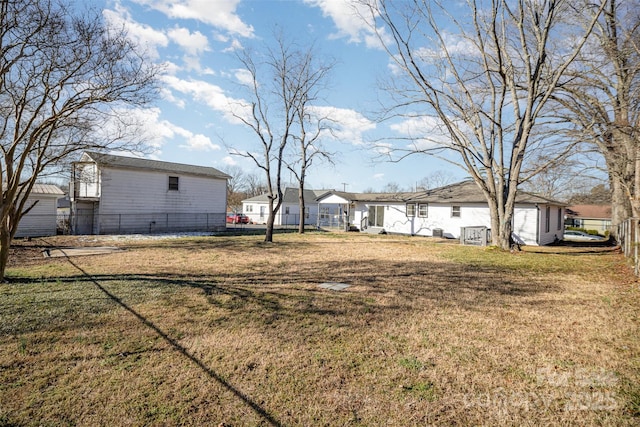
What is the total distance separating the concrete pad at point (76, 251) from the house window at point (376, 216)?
59.1 ft

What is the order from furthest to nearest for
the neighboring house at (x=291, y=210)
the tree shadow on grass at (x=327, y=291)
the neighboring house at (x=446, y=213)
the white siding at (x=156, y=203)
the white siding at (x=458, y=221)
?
the neighboring house at (x=291, y=210), the white siding at (x=156, y=203), the neighboring house at (x=446, y=213), the white siding at (x=458, y=221), the tree shadow on grass at (x=327, y=291)

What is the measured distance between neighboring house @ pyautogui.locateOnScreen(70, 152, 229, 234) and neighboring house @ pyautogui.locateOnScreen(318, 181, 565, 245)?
9845mm

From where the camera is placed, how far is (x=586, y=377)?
12.0ft

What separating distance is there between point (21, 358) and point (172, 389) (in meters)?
2.08

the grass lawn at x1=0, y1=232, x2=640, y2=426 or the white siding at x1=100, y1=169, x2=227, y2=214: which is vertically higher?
the white siding at x1=100, y1=169, x2=227, y2=214

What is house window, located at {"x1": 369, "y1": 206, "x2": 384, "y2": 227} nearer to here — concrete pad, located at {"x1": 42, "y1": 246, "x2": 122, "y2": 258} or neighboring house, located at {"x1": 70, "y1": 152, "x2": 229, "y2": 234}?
neighboring house, located at {"x1": 70, "y1": 152, "x2": 229, "y2": 234}

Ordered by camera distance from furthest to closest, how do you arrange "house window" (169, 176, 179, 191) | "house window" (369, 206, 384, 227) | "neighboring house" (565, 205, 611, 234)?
"neighboring house" (565, 205, 611, 234)
"house window" (369, 206, 384, 227)
"house window" (169, 176, 179, 191)

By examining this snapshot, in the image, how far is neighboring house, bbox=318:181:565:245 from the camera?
19188 millimetres

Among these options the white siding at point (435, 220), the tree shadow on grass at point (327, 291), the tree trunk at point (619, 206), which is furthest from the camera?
the white siding at point (435, 220)

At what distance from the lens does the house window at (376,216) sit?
86.4 ft

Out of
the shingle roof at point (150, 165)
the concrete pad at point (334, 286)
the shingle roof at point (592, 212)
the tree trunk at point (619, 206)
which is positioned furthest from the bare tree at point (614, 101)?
the shingle roof at point (592, 212)

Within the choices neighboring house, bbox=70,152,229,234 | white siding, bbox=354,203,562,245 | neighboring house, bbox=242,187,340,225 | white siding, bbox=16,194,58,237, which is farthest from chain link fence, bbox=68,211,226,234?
white siding, bbox=354,203,562,245

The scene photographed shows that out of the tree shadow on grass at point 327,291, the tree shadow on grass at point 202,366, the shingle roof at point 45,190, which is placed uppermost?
the shingle roof at point 45,190

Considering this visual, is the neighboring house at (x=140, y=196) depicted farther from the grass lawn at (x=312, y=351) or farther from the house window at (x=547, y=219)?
the house window at (x=547, y=219)
